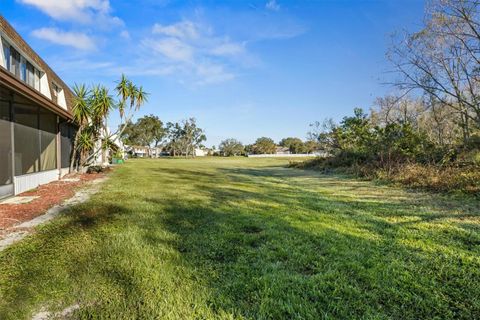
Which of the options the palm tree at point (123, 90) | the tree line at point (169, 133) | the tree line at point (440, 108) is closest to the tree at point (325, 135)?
the tree line at point (440, 108)

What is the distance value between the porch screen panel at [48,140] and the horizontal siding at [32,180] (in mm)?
263

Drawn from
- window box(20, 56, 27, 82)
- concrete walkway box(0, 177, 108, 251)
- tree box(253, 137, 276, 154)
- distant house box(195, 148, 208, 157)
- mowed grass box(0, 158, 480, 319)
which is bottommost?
concrete walkway box(0, 177, 108, 251)

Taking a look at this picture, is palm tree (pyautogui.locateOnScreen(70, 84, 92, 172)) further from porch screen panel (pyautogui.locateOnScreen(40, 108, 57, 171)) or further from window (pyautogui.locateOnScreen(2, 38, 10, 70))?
window (pyautogui.locateOnScreen(2, 38, 10, 70))

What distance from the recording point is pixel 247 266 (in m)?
3.03

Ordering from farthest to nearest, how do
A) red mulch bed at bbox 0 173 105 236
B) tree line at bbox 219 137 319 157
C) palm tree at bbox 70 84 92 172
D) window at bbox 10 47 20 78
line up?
tree line at bbox 219 137 319 157
palm tree at bbox 70 84 92 172
window at bbox 10 47 20 78
red mulch bed at bbox 0 173 105 236

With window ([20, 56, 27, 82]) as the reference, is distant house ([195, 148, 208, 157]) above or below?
below

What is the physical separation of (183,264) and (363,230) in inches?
116

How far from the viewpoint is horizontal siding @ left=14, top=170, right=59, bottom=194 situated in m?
7.69

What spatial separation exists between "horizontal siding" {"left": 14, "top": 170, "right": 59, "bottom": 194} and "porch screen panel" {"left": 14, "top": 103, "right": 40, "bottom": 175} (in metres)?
0.17

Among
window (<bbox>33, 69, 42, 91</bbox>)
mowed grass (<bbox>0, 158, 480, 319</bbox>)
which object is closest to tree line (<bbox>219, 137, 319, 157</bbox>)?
window (<bbox>33, 69, 42, 91</bbox>)

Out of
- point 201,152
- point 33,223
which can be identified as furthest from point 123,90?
point 201,152

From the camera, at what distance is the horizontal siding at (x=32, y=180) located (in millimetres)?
7688

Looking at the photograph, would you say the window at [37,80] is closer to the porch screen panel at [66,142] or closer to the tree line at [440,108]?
the porch screen panel at [66,142]

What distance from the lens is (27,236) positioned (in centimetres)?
417
